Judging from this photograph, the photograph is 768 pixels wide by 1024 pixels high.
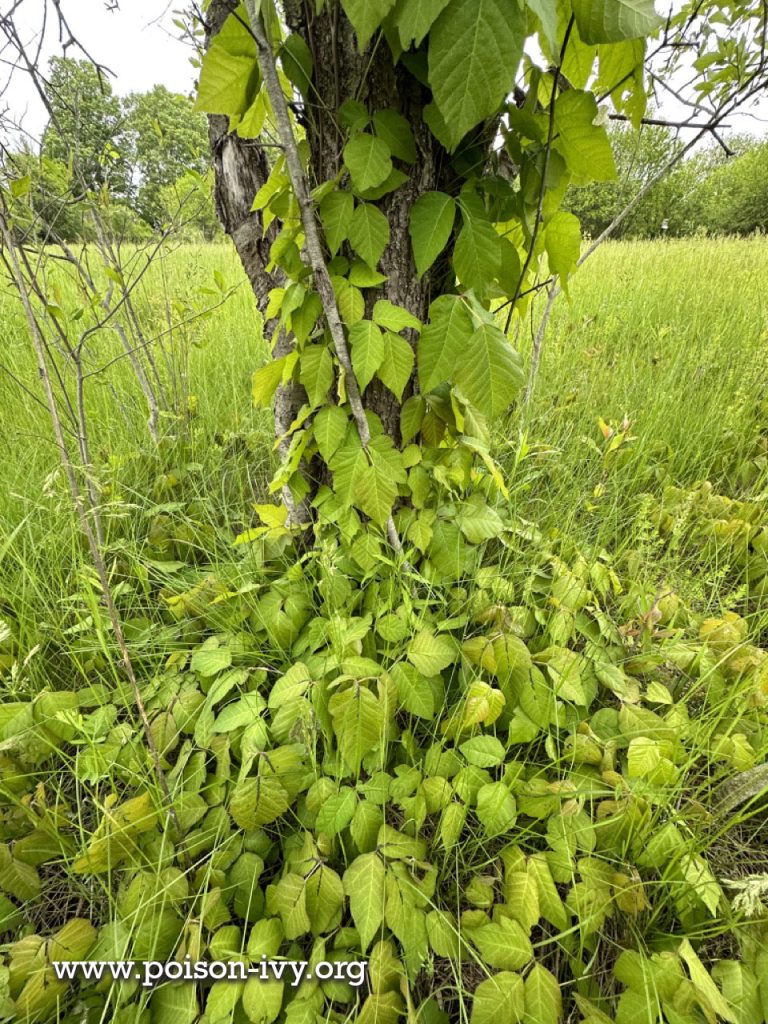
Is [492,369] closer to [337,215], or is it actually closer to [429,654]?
[337,215]

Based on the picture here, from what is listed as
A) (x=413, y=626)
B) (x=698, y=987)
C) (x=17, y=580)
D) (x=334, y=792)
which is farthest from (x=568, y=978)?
(x=17, y=580)

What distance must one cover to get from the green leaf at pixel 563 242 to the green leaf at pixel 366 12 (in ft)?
1.77

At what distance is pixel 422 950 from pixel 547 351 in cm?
266

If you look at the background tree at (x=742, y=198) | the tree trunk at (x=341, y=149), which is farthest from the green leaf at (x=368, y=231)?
the background tree at (x=742, y=198)

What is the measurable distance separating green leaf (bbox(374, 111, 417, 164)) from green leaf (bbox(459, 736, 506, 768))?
108 cm

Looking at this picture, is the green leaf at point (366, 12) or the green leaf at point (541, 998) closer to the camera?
the green leaf at point (366, 12)

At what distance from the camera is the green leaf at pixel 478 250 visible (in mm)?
808

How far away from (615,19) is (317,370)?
65cm

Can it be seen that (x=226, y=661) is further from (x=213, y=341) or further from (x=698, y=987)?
(x=213, y=341)

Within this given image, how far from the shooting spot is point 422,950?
77 cm

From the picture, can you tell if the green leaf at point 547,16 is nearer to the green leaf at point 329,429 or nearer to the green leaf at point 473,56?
the green leaf at point 473,56

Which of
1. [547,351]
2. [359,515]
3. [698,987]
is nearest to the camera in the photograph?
[698,987]

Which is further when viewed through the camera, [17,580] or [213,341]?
[213,341]

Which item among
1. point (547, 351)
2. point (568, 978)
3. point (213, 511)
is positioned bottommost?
point (568, 978)
